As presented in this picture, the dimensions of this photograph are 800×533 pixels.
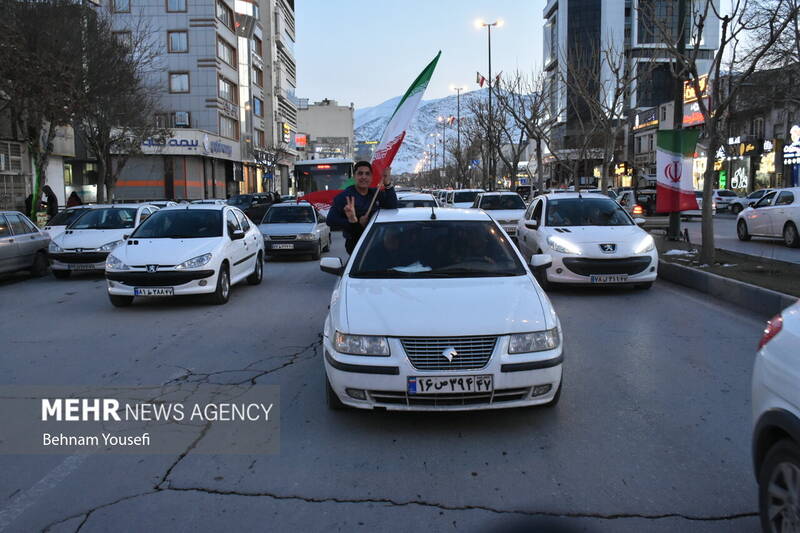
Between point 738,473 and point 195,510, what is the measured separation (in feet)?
10.0

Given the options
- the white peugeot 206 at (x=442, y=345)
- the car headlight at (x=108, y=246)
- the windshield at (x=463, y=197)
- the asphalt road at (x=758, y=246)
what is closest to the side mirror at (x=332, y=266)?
the white peugeot 206 at (x=442, y=345)

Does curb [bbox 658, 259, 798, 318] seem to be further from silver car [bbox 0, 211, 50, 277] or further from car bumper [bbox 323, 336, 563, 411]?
silver car [bbox 0, 211, 50, 277]

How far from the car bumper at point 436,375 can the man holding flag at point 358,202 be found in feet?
10.6

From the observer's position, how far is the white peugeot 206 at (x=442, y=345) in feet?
14.2

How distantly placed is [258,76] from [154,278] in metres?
60.7

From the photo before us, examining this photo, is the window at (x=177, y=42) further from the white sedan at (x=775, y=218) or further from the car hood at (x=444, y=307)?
the car hood at (x=444, y=307)

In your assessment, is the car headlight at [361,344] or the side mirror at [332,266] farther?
the side mirror at [332,266]

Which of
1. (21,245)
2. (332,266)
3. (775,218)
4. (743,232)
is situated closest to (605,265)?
(332,266)

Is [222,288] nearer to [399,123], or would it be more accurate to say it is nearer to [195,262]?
[195,262]

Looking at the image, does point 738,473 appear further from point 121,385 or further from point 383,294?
point 121,385

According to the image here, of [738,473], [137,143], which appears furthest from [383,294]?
[137,143]

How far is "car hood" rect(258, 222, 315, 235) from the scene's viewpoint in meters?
17.3

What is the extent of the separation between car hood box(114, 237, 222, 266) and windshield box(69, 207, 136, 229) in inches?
195

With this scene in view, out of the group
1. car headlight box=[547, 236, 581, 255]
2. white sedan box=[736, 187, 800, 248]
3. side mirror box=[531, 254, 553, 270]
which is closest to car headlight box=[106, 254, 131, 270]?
side mirror box=[531, 254, 553, 270]
